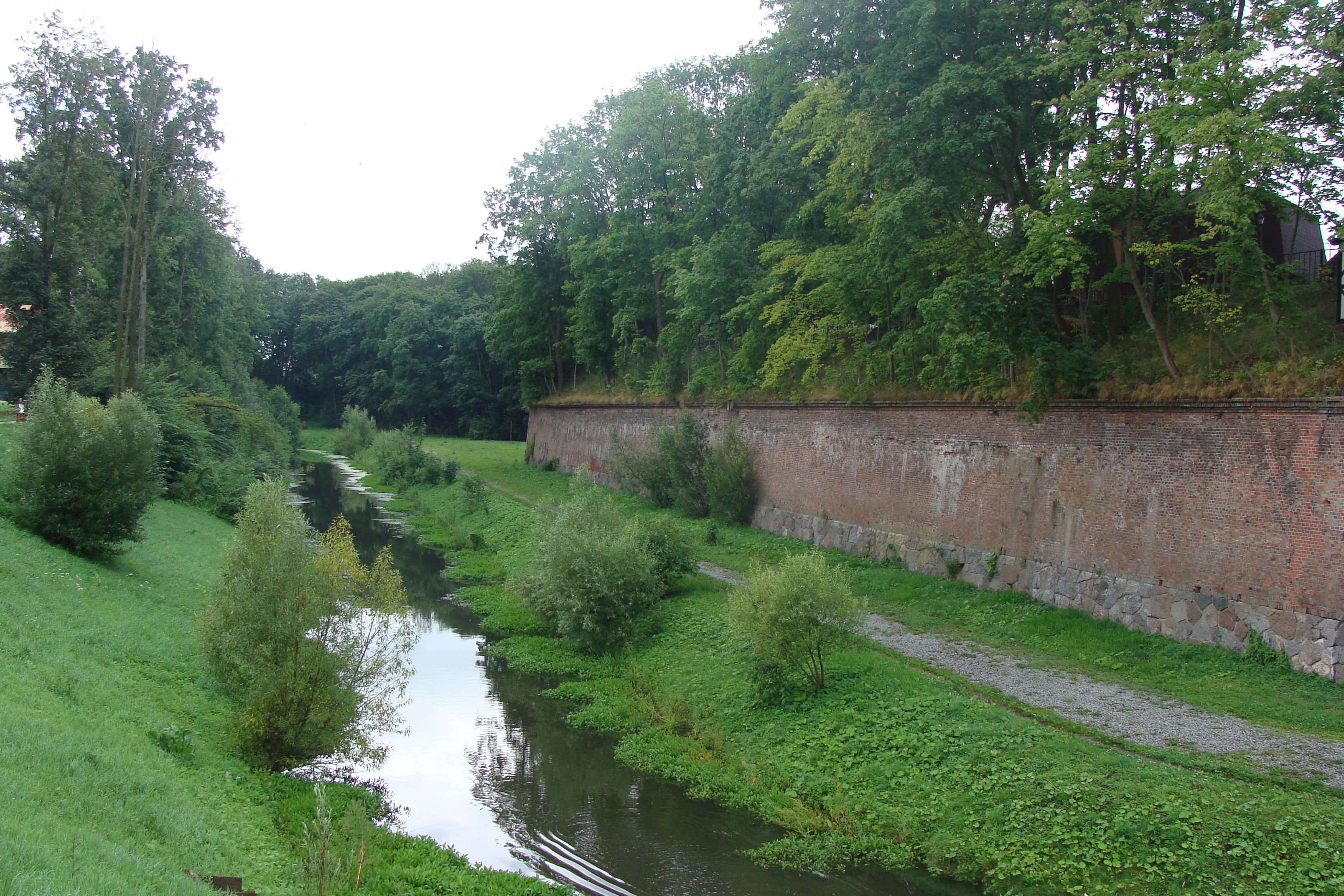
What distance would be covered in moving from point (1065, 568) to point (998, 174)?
896 centimetres

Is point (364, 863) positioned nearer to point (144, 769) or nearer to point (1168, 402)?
point (144, 769)

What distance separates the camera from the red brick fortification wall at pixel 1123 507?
12984 mm

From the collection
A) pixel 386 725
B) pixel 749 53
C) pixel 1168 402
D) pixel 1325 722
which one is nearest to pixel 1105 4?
pixel 1168 402

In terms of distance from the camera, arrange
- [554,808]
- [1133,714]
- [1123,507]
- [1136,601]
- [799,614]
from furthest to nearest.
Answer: [1123,507], [1136,601], [799,614], [554,808], [1133,714]

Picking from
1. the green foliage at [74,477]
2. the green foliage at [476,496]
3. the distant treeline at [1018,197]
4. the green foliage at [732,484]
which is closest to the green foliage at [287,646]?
the green foliage at [74,477]

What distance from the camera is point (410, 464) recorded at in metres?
48.3

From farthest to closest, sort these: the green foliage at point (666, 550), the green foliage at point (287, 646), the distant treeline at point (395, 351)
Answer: the distant treeline at point (395, 351) < the green foliage at point (666, 550) < the green foliage at point (287, 646)

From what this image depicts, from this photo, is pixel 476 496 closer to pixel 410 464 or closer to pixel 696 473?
pixel 696 473

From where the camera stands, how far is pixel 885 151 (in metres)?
20.4

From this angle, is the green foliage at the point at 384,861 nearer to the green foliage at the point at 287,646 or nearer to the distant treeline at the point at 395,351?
the green foliage at the point at 287,646

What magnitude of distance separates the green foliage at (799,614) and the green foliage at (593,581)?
15.2 ft

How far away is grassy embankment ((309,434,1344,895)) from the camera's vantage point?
30.2 ft

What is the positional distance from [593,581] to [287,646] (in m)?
7.42

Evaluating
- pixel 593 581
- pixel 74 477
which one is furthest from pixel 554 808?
pixel 74 477
